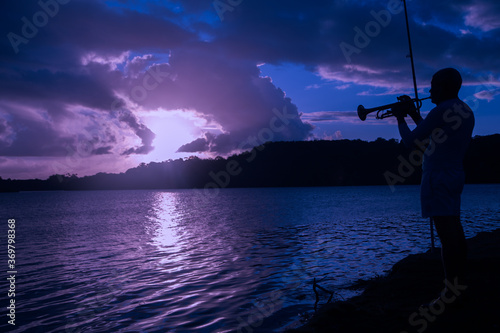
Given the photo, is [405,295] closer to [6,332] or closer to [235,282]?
[235,282]

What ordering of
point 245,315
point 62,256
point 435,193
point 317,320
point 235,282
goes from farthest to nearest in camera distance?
1. point 62,256
2. point 235,282
3. point 245,315
4. point 317,320
5. point 435,193

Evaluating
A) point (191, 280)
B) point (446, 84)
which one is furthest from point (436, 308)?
point (191, 280)

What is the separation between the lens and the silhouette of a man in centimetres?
412

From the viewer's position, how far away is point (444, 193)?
413 cm

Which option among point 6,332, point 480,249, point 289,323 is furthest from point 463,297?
point 6,332

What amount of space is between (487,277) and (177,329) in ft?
21.3

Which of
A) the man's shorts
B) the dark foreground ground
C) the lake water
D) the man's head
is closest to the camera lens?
the man's shorts

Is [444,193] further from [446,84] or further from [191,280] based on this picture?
[191,280]

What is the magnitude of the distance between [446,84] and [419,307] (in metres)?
3.54

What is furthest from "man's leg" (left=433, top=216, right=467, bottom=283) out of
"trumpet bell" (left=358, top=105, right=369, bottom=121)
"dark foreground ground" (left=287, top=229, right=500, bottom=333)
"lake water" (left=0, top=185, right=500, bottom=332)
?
"lake water" (left=0, top=185, right=500, bottom=332)

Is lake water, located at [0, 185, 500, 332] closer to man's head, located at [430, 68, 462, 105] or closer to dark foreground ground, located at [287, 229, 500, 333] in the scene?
dark foreground ground, located at [287, 229, 500, 333]

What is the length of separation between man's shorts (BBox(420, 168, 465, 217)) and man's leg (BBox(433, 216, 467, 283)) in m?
0.11

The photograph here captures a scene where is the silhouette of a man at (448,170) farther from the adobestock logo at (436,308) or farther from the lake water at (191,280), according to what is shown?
the lake water at (191,280)

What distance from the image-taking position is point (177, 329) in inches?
277
